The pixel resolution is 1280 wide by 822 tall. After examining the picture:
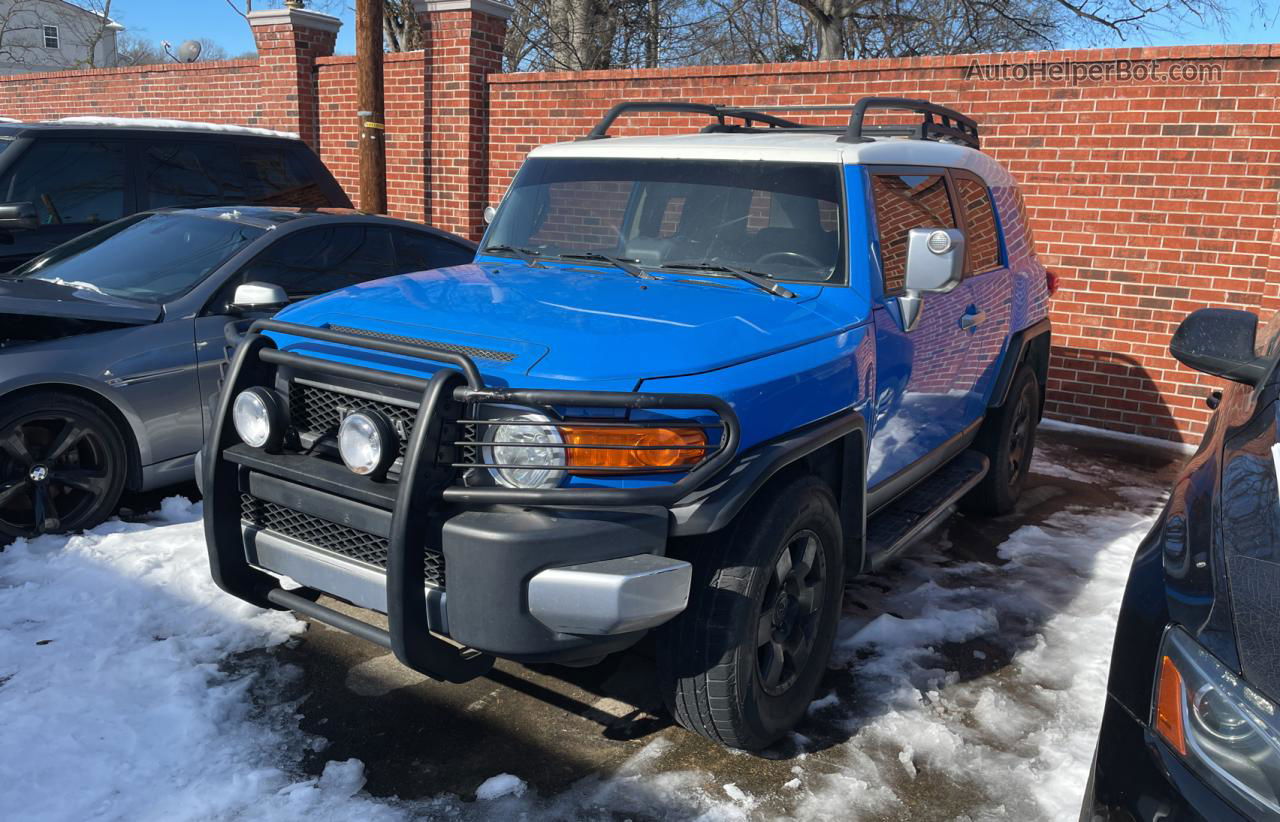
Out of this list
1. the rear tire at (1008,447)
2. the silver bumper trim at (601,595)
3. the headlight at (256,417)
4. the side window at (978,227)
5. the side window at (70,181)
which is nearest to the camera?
the silver bumper trim at (601,595)

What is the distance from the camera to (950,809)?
3.01 m

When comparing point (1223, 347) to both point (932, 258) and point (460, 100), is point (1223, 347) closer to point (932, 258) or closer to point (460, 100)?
point (932, 258)

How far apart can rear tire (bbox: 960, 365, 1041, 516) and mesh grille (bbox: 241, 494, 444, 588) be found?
3.68 m

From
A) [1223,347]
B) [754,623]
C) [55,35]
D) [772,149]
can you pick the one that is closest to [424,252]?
[772,149]

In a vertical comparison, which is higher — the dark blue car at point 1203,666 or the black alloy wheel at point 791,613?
the dark blue car at point 1203,666

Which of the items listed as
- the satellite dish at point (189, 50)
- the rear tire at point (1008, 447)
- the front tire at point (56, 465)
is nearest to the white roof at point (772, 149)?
the rear tire at point (1008, 447)

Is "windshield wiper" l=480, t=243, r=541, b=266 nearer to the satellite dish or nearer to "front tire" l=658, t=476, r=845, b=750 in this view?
"front tire" l=658, t=476, r=845, b=750

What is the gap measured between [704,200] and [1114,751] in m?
2.53

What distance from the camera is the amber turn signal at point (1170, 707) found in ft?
6.42

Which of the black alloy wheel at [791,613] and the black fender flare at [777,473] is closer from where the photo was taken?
the black fender flare at [777,473]

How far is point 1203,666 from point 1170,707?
0.11 meters

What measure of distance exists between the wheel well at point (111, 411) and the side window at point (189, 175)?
2.88 m

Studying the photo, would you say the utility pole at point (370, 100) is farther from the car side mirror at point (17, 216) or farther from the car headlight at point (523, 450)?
the car headlight at point (523, 450)

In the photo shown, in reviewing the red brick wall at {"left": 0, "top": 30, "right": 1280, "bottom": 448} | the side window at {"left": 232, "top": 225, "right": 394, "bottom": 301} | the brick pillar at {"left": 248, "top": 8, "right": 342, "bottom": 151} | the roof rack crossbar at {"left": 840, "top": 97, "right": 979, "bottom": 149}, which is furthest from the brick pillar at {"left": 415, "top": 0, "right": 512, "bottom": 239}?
the roof rack crossbar at {"left": 840, "top": 97, "right": 979, "bottom": 149}
